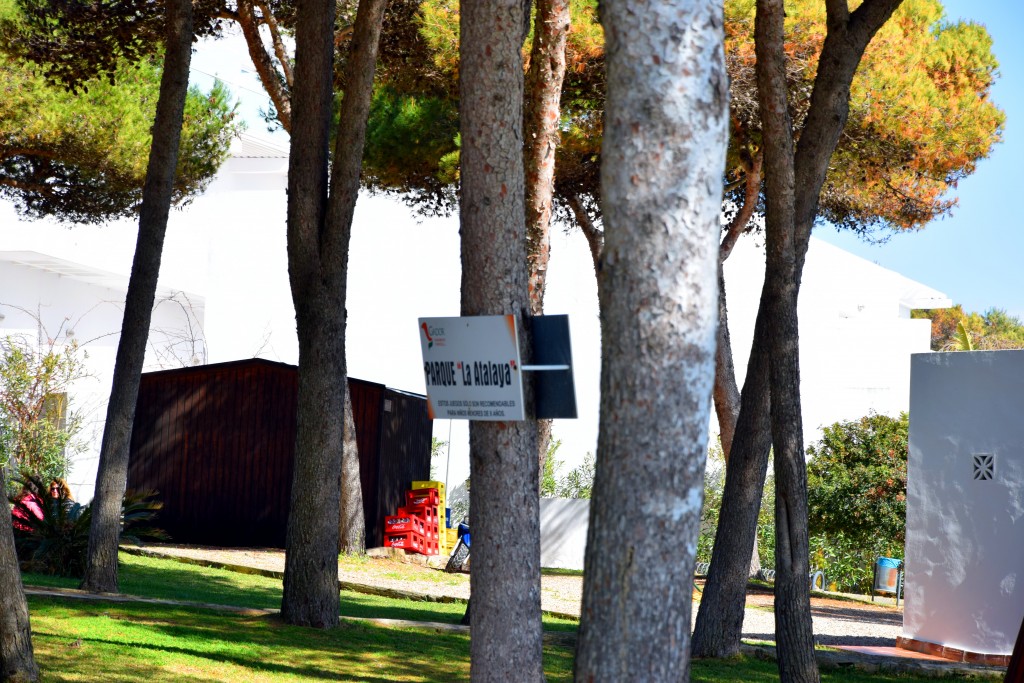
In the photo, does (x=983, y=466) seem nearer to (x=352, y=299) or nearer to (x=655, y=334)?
(x=655, y=334)

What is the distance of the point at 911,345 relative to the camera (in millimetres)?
25938

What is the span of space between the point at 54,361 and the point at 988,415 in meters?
13.8

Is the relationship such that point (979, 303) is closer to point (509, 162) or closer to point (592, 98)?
point (592, 98)

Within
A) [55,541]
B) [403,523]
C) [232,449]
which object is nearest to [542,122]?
[55,541]

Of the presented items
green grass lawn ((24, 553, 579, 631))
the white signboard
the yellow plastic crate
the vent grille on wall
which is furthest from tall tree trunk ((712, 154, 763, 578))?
the white signboard

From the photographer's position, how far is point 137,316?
8852 millimetres

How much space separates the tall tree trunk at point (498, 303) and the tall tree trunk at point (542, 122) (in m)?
3.83

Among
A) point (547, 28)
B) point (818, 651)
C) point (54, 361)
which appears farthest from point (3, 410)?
point (818, 651)

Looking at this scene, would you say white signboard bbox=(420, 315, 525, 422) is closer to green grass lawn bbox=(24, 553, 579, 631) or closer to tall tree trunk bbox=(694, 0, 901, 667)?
tall tree trunk bbox=(694, 0, 901, 667)

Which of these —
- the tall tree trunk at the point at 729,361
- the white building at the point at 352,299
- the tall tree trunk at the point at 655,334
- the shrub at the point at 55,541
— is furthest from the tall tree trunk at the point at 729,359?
the tall tree trunk at the point at 655,334

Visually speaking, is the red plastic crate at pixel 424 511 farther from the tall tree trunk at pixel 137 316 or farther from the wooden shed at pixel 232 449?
the tall tree trunk at pixel 137 316

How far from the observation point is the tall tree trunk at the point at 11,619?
508 centimetres

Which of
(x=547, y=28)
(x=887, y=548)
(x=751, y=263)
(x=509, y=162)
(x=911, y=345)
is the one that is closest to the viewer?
(x=509, y=162)

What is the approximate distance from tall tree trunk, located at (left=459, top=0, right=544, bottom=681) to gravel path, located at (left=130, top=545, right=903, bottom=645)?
6.05 m
